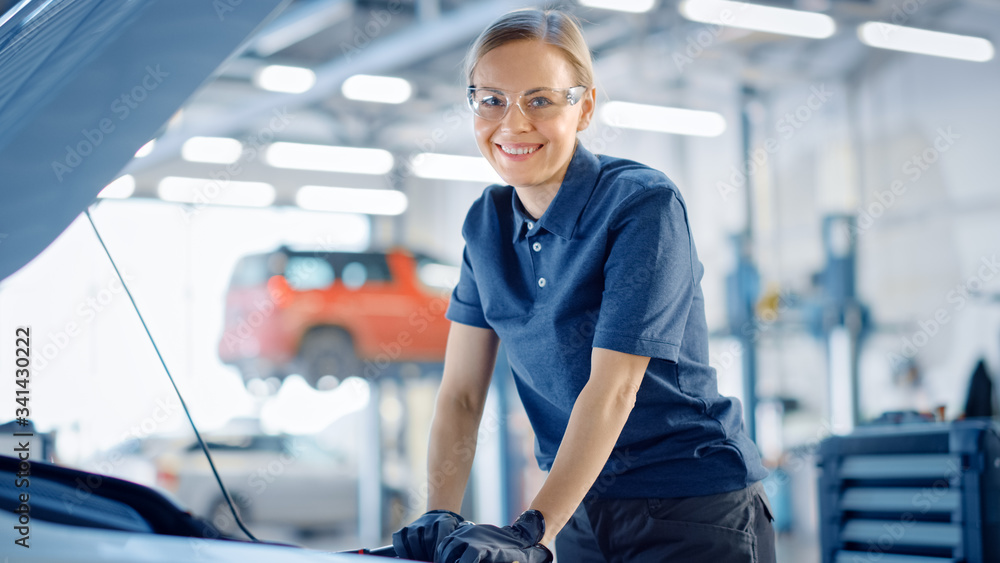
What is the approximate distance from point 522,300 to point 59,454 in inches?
34.0

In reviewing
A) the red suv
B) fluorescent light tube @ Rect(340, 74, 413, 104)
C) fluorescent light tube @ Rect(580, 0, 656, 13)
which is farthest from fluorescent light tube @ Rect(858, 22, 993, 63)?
the red suv

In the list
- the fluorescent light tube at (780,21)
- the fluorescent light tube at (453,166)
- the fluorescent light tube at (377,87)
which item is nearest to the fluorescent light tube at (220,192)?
the fluorescent light tube at (453,166)

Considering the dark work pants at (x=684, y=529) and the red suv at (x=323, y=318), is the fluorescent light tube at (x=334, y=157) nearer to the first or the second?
the red suv at (x=323, y=318)

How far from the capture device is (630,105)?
8.77 metres

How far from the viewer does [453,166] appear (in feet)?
38.0

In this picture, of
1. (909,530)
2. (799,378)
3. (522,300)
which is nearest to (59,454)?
(522,300)

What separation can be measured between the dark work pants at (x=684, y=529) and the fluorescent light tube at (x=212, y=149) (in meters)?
10.3

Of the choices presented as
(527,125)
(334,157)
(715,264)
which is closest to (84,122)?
(527,125)

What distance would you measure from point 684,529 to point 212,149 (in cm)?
1076

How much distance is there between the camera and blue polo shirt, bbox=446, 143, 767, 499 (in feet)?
4.15

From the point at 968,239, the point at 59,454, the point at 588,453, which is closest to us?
Result: the point at 588,453

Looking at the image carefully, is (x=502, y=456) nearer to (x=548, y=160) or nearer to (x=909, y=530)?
(x=909, y=530)

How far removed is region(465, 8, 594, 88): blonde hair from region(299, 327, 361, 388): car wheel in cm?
747

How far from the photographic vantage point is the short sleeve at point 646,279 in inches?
48.8
